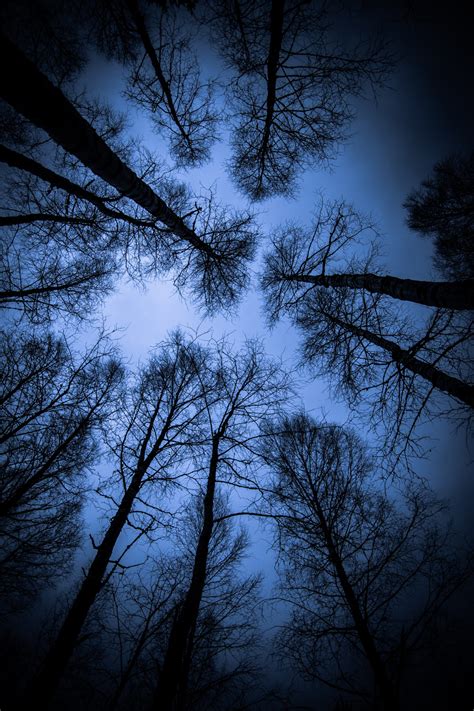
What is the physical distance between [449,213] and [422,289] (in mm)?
7470

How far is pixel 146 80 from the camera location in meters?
4.16

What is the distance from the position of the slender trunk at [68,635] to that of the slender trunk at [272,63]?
7817mm

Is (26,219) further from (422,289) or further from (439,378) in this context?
(439,378)

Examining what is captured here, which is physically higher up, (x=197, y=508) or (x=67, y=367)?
(x=67, y=367)

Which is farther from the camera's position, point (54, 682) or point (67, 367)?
point (67, 367)

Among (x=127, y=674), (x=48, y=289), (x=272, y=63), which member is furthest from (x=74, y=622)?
(x=272, y=63)

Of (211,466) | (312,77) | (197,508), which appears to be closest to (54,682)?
(211,466)

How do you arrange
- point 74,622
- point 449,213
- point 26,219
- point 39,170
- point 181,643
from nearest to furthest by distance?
1. point 181,643
2. point 39,170
3. point 74,622
4. point 26,219
5. point 449,213

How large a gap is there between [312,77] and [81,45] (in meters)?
4.11

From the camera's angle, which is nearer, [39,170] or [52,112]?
[52,112]

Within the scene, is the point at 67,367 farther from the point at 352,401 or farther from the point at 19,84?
the point at 352,401

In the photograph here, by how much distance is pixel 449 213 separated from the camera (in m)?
7.96

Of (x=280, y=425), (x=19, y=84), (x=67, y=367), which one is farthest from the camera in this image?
(x=280, y=425)

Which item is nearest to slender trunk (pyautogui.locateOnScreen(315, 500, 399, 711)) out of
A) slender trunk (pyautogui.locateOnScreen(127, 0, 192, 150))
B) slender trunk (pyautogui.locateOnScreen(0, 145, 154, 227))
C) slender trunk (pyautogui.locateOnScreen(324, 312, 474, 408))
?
slender trunk (pyautogui.locateOnScreen(324, 312, 474, 408))
